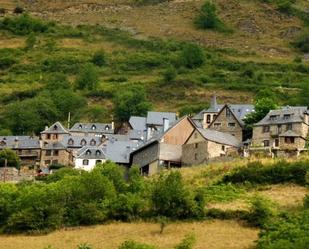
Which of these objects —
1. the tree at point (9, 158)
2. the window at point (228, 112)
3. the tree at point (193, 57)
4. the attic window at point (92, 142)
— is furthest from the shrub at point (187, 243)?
the tree at point (193, 57)

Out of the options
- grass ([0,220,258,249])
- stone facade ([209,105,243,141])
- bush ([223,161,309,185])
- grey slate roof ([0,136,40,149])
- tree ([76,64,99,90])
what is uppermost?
tree ([76,64,99,90])

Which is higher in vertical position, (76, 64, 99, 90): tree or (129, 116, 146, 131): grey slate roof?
(76, 64, 99, 90): tree

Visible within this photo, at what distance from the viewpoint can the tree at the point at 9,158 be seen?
112588 mm

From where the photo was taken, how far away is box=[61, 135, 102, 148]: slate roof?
121500 mm

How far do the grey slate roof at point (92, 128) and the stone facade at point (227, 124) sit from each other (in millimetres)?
24636

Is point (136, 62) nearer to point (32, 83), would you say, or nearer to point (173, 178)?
point (32, 83)

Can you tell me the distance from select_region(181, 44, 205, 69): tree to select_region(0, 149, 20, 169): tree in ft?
216

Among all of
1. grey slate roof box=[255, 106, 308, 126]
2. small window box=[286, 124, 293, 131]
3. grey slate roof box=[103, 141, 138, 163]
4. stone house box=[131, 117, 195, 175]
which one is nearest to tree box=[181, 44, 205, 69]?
grey slate roof box=[103, 141, 138, 163]

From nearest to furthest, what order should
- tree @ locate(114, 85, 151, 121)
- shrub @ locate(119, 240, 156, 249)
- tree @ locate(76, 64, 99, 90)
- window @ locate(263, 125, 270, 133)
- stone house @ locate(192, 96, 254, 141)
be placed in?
shrub @ locate(119, 240, 156, 249), window @ locate(263, 125, 270, 133), stone house @ locate(192, 96, 254, 141), tree @ locate(114, 85, 151, 121), tree @ locate(76, 64, 99, 90)

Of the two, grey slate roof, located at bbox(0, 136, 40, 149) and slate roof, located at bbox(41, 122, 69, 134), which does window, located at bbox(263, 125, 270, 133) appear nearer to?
grey slate roof, located at bbox(0, 136, 40, 149)

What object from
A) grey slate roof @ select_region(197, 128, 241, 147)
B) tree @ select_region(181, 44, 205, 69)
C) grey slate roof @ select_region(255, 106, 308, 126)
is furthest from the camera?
tree @ select_region(181, 44, 205, 69)

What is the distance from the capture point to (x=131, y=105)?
14050 cm

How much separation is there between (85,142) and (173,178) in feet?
141

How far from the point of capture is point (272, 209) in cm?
7862
